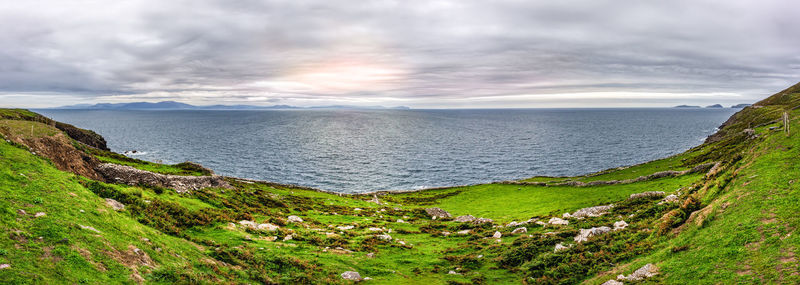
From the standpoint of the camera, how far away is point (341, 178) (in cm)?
11425

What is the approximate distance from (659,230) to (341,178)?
99.2 metres

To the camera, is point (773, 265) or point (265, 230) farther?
point (265, 230)

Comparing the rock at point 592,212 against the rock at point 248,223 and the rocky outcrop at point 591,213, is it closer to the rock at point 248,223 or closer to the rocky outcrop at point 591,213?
the rocky outcrop at point 591,213

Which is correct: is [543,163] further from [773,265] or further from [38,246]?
[38,246]

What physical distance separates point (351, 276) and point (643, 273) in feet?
54.0

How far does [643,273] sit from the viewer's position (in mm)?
17797

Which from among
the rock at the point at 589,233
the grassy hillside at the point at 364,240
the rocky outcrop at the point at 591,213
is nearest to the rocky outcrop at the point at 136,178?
the grassy hillside at the point at 364,240

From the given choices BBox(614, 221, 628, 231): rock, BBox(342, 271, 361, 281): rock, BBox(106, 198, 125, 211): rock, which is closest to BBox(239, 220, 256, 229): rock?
BBox(106, 198, 125, 211): rock

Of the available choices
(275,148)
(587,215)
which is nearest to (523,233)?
(587,215)

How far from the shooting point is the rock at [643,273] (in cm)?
1748

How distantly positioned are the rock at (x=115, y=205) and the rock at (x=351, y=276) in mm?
15129

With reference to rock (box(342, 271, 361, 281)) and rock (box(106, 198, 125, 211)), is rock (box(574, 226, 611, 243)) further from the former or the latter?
rock (box(106, 198, 125, 211))

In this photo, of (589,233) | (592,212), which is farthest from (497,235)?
(592,212)

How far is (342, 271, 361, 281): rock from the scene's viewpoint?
892 inches
